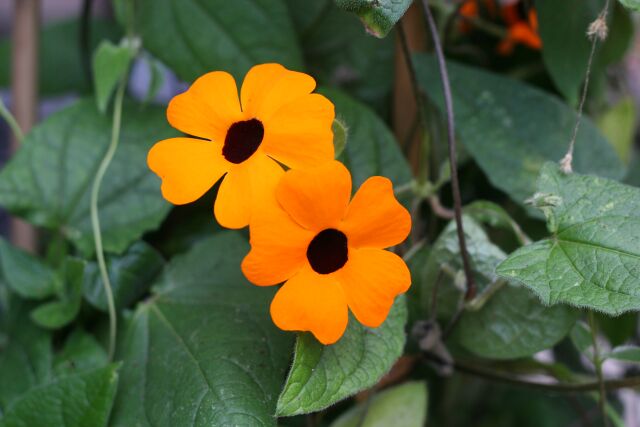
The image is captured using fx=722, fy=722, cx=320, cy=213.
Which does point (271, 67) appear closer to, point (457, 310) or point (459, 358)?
point (457, 310)

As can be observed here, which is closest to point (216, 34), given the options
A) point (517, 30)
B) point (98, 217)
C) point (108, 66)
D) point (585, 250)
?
point (108, 66)

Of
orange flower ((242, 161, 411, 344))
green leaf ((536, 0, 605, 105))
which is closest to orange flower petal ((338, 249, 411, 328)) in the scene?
orange flower ((242, 161, 411, 344))

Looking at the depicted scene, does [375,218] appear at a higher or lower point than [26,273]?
higher

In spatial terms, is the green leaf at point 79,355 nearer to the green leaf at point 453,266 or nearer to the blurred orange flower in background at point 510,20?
the green leaf at point 453,266

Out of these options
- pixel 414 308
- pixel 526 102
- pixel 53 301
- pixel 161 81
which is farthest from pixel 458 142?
pixel 53 301

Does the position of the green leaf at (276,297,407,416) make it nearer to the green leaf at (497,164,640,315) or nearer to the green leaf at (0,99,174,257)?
the green leaf at (497,164,640,315)

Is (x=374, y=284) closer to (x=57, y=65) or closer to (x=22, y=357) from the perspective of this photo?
(x=22, y=357)
